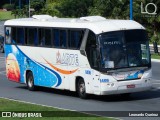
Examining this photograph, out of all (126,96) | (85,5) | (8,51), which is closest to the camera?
(126,96)

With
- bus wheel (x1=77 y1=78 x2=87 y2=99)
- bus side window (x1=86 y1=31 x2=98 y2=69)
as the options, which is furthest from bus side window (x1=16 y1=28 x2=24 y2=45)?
bus side window (x1=86 y1=31 x2=98 y2=69)

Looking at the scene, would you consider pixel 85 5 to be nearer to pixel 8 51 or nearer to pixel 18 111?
pixel 8 51

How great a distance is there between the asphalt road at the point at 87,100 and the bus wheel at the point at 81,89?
0.62ft

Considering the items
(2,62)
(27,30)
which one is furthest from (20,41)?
(2,62)

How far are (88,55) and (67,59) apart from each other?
5.19 feet

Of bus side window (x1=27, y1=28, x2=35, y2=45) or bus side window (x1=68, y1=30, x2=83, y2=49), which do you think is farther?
bus side window (x1=27, y1=28, x2=35, y2=45)

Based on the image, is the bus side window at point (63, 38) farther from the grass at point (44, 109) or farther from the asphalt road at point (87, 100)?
the grass at point (44, 109)

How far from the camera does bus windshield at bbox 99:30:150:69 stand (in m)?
21.8

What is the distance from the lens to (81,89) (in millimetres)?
22938

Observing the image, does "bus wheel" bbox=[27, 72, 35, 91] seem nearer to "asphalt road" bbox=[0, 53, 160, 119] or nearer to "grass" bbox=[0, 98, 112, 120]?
"asphalt road" bbox=[0, 53, 160, 119]

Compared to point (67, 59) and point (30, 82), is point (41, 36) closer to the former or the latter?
point (30, 82)

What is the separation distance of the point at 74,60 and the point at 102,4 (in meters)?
24.9

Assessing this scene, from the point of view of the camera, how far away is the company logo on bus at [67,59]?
23219 mm

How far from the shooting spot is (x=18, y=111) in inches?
703
